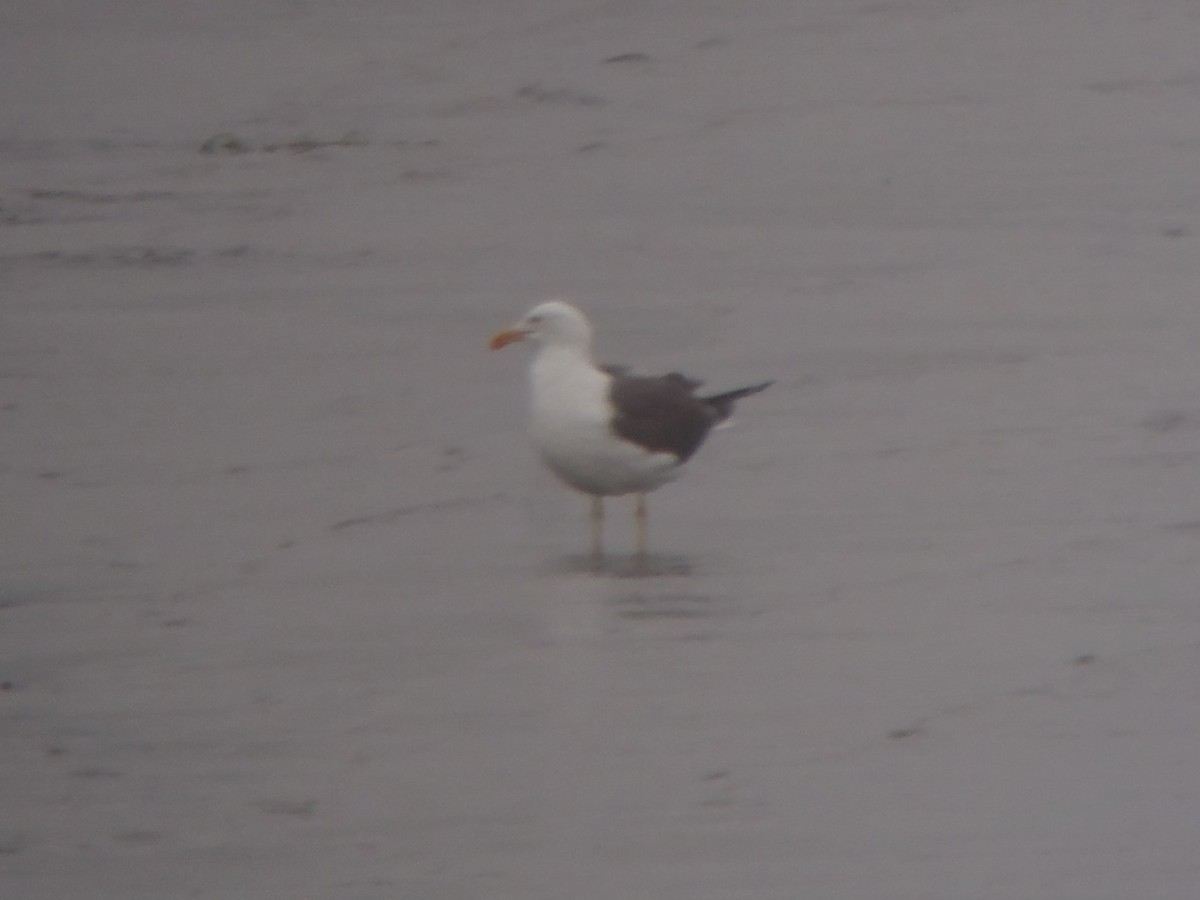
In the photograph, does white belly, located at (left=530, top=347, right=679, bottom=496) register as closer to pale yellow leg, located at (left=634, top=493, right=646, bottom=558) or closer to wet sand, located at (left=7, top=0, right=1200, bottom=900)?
pale yellow leg, located at (left=634, top=493, right=646, bottom=558)

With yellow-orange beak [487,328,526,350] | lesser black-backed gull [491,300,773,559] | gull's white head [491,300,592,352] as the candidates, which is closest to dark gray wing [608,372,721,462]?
lesser black-backed gull [491,300,773,559]

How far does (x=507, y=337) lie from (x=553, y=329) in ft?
0.70

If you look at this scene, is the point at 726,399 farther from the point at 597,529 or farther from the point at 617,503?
the point at 597,529

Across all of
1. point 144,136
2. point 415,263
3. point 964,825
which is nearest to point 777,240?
point 415,263

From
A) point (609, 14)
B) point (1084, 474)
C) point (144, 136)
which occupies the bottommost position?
point (1084, 474)

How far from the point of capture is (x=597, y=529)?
29.4 ft

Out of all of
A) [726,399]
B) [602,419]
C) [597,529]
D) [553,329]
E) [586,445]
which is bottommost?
[597,529]

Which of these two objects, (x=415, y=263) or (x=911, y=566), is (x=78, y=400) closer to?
(x=415, y=263)

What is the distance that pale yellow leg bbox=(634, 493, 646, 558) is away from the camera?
8.83 meters

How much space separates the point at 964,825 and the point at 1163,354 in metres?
4.81

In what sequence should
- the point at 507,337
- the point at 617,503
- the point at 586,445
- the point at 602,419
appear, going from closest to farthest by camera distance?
the point at 586,445, the point at 602,419, the point at 507,337, the point at 617,503

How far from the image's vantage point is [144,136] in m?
15.3

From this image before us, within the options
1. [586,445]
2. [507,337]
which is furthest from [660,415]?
[507,337]

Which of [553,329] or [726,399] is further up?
[553,329]
